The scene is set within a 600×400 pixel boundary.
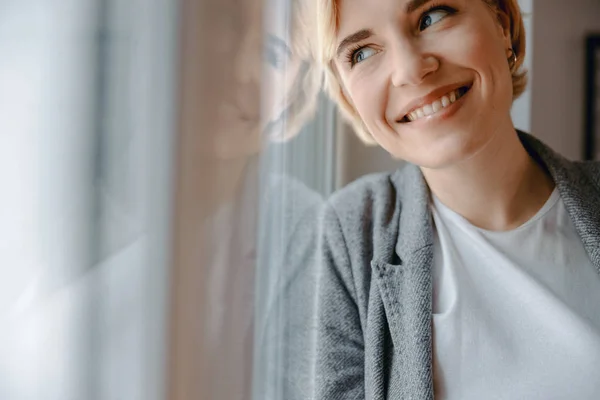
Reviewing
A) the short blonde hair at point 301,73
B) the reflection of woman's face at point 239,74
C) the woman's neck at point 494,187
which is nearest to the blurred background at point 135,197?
the reflection of woman's face at point 239,74

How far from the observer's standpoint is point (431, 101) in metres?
0.62

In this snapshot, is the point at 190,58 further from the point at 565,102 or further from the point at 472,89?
the point at 565,102

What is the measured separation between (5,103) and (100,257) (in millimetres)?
82

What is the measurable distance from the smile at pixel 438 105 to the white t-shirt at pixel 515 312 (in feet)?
0.54

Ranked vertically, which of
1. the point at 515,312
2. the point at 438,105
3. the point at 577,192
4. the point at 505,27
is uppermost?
the point at 505,27

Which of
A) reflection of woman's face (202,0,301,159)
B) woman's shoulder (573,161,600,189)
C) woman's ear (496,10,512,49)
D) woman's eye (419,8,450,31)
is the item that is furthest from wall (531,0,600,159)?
reflection of woman's face (202,0,301,159)

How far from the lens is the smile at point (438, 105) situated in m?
0.62

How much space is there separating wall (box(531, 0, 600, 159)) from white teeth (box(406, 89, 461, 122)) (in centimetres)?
55

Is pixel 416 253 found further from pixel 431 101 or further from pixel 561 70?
pixel 561 70

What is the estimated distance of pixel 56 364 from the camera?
26 centimetres

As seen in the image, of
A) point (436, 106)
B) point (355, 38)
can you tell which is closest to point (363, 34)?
point (355, 38)

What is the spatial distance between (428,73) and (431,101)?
30 mm

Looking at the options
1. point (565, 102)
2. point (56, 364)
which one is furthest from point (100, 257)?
point (565, 102)

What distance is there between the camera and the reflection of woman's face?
1.13 ft
